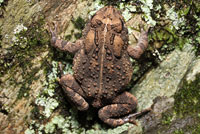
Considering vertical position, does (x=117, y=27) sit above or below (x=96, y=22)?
below

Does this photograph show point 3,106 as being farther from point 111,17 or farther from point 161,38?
point 161,38

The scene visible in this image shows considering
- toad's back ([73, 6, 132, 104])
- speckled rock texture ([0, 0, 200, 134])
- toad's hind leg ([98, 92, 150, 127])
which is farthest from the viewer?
toad's hind leg ([98, 92, 150, 127])

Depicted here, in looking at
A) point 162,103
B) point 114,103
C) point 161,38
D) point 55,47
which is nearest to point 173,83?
point 162,103

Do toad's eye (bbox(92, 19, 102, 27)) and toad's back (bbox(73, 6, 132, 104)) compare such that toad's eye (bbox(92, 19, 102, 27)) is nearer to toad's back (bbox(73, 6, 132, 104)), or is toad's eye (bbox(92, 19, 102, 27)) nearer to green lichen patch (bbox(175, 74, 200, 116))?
toad's back (bbox(73, 6, 132, 104))

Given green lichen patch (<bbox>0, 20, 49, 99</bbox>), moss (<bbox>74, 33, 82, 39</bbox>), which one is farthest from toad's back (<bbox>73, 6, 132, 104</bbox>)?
green lichen patch (<bbox>0, 20, 49, 99</bbox>)

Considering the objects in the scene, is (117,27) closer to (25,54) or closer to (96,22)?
(96,22)

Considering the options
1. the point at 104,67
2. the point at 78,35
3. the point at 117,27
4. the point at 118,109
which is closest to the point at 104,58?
the point at 104,67
